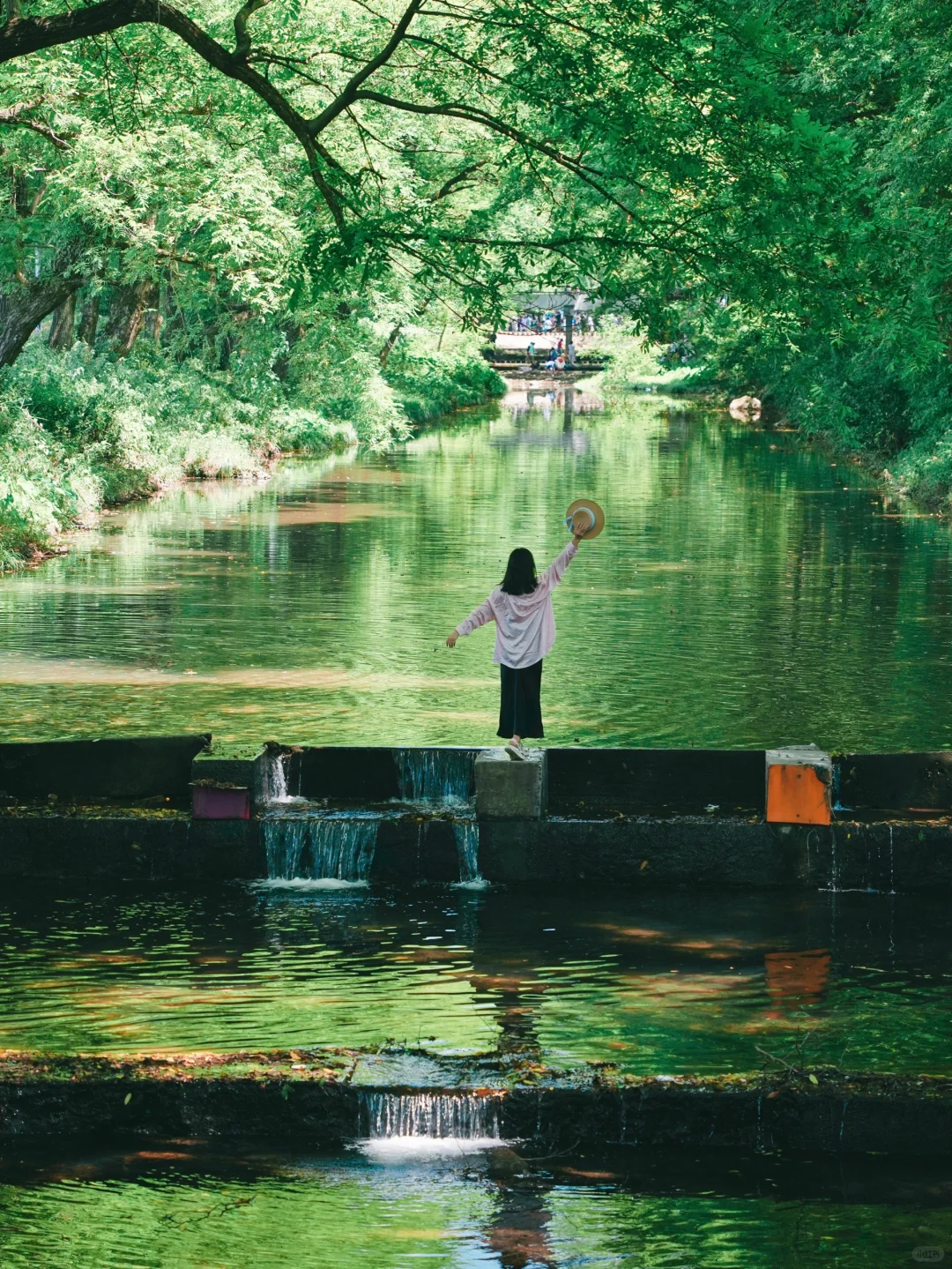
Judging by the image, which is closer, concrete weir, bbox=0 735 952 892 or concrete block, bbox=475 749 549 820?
concrete weir, bbox=0 735 952 892

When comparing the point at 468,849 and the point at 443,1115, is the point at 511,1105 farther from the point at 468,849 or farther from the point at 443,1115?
the point at 468,849

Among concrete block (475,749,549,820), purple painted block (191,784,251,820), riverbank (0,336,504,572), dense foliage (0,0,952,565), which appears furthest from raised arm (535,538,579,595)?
riverbank (0,336,504,572)

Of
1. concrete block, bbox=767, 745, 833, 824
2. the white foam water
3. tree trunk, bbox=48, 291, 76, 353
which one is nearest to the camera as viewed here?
the white foam water

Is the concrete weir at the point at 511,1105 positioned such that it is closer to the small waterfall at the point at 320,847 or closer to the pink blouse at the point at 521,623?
the small waterfall at the point at 320,847

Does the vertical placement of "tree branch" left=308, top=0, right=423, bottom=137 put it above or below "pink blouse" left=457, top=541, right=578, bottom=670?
above

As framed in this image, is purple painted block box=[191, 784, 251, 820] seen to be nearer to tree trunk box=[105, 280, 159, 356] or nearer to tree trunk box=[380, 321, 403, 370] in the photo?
tree trunk box=[105, 280, 159, 356]

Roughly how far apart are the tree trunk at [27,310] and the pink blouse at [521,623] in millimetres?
24455

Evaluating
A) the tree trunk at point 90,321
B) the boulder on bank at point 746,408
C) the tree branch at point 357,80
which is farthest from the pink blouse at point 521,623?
the boulder on bank at point 746,408

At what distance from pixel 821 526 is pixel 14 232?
16654 millimetres

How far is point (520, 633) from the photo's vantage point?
13.7m

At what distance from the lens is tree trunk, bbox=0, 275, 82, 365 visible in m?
35.9

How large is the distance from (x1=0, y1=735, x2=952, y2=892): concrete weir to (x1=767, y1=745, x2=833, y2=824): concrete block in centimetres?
1

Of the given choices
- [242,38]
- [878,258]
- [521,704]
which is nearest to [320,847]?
[521,704]

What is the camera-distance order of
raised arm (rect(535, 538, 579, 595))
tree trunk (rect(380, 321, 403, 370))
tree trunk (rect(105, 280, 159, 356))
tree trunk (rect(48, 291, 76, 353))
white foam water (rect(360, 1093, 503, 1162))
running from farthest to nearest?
1. tree trunk (rect(380, 321, 403, 370))
2. tree trunk (rect(48, 291, 76, 353))
3. tree trunk (rect(105, 280, 159, 356))
4. raised arm (rect(535, 538, 579, 595))
5. white foam water (rect(360, 1093, 503, 1162))
